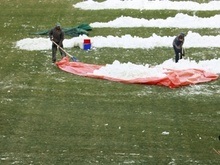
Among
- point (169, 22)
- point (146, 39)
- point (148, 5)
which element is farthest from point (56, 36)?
point (148, 5)

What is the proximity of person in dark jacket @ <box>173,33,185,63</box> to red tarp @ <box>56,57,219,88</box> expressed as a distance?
54.0 inches

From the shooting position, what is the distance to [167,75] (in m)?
25.2

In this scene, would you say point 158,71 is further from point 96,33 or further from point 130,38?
point 96,33

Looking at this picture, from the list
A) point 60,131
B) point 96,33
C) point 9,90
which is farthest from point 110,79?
point 96,33

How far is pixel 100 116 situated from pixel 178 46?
6788 mm

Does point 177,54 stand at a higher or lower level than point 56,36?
lower

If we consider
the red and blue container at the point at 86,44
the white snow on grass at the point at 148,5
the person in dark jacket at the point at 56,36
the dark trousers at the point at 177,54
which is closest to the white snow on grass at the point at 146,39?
the white snow on grass at the point at 148,5

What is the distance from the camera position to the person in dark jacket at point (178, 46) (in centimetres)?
2711

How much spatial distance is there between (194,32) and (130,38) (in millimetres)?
3625

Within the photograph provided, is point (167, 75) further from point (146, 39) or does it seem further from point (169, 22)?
point (169, 22)

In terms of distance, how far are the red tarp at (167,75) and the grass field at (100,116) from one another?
0.29 m

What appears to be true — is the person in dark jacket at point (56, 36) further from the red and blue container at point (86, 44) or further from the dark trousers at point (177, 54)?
the dark trousers at point (177, 54)

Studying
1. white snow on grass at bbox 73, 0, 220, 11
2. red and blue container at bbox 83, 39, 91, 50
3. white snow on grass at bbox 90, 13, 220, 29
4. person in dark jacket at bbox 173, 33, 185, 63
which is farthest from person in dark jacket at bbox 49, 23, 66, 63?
white snow on grass at bbox 73, 0, 220, 11

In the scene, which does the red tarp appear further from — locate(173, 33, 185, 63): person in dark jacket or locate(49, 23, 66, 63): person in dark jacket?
locate(173, 33, 185, 63): person in dark jacket
